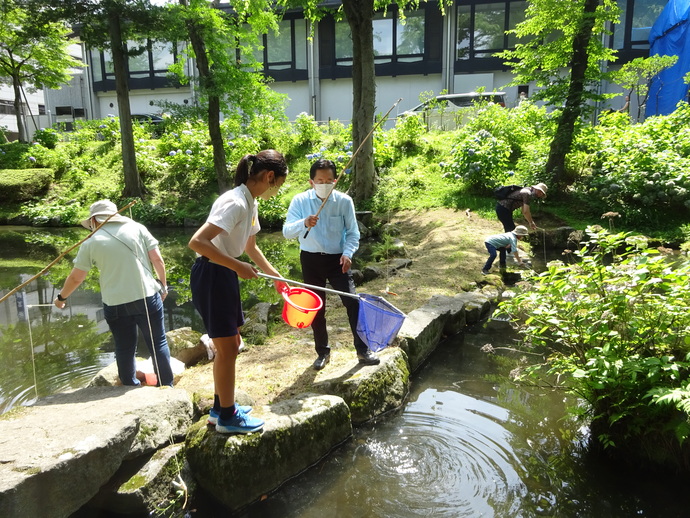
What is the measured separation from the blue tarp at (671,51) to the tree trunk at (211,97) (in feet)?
51.8

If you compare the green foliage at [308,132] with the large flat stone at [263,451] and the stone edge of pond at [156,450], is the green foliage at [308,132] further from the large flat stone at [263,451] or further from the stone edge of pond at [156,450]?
the large flat stone at [263,451]

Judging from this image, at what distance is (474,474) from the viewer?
3410 millimetres

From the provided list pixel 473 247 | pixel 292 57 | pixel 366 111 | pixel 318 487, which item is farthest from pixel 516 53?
pixel 292 57

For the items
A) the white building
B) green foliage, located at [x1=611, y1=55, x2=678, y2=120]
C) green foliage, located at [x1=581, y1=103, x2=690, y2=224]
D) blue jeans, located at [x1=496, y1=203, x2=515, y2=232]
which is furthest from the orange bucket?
the white building

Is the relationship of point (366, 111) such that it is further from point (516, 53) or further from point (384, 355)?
point (384, 355)

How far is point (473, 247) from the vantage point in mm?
9273

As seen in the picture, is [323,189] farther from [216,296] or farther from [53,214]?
[53,214]

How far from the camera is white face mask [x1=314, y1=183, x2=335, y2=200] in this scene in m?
4.32

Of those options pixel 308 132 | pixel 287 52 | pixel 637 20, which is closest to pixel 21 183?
pixel 308 132

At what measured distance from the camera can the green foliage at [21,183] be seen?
1702 centimetres

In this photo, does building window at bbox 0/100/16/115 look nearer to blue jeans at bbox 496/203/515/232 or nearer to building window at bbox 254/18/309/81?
building window at bbox 254/18/309/81

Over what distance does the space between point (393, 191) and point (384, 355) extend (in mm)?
9672

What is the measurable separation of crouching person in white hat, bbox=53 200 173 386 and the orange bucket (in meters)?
1.09

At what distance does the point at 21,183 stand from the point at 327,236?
1699 cm
